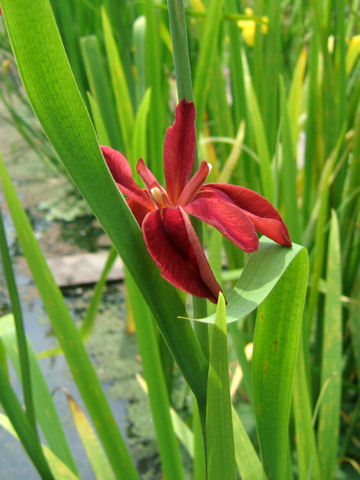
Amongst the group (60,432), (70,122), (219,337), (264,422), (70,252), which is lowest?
(70,252)

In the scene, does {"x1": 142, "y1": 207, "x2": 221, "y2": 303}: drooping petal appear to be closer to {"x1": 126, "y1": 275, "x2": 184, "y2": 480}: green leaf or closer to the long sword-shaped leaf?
the long sword-shaped leaf

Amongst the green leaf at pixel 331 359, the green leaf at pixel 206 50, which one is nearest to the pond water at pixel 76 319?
the green leaf at pixel 331 359

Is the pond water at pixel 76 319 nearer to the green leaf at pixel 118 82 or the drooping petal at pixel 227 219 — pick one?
the green leaf at pixel 118 82

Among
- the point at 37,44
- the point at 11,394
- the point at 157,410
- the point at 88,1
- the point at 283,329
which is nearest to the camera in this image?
the point at 37,44

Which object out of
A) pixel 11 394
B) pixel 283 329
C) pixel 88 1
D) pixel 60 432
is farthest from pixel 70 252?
pixel 283 329

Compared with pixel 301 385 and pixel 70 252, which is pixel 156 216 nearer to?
pixel 301 385

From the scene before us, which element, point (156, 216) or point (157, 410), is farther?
point (157, 410)

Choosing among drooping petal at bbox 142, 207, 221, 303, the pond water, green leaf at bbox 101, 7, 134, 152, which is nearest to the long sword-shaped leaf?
drooping petal at bbox 142, 207, 221, 303
